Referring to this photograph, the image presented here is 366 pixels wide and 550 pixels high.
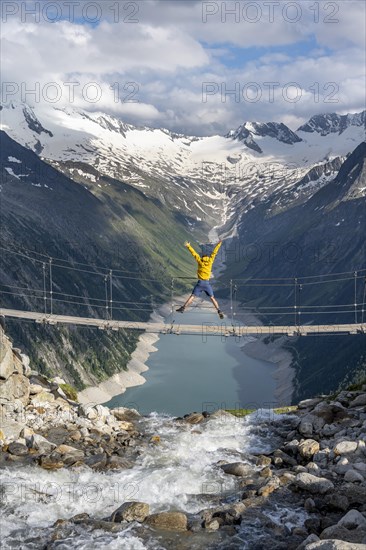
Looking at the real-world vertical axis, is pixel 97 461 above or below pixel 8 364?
below

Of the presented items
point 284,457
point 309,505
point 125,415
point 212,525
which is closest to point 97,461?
point 212,525

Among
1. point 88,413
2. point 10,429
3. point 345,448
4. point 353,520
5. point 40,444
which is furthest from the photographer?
point 88,413

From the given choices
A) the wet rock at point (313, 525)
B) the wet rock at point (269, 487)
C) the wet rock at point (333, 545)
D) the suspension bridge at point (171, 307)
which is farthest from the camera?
the suspension bridge at point (171, 307)

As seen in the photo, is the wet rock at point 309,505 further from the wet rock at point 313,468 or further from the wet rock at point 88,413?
the wet rock at point 88,413

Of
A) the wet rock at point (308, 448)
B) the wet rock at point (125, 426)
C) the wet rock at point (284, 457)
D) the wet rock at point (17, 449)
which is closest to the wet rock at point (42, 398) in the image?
the wet rock at point (125, 426)

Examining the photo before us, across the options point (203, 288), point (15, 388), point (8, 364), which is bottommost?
point (15, 388)

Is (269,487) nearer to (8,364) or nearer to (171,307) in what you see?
(171,307)
